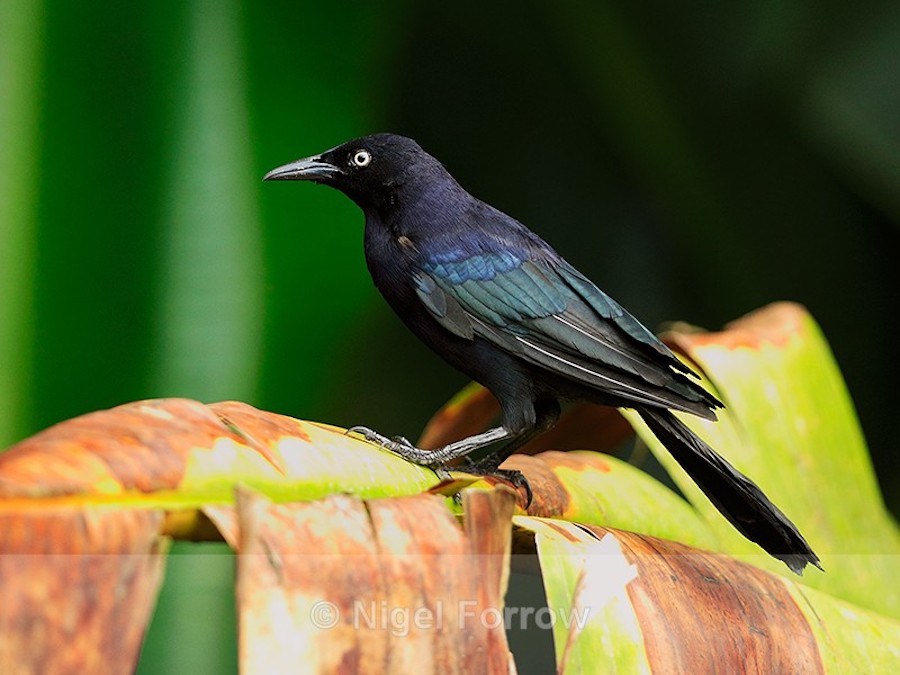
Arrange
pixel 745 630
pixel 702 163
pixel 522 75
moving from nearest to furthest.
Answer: pixel 745 630, pixel 702 163, pixel 522 75

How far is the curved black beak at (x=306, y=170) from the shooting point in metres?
2.45

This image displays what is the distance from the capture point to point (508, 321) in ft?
7.48

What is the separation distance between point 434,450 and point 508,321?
1.05 ft

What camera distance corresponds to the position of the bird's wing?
209cm

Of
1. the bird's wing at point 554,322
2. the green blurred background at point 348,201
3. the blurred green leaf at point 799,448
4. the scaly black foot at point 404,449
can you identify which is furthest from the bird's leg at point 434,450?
the green blurred background at point 348,201

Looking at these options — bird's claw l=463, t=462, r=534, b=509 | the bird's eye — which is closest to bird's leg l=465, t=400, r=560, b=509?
bird's claw l=463, t=462, r=534, b=509

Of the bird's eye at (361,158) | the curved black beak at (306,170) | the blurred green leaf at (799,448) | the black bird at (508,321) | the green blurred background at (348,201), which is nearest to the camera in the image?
the black bird at (508,321)

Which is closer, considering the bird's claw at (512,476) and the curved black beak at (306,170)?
the bird's claw at (512,476)

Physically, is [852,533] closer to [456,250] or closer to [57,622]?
[456,250]

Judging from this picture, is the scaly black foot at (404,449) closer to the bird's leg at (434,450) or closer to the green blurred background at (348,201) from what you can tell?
the bird's leg at (434,450)

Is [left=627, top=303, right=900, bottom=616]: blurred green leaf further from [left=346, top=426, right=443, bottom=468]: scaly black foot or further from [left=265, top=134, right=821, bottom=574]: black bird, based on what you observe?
[left=346, top=426, right=443, bottom=468]: scaly black foot

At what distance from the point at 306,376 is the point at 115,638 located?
5.71ft

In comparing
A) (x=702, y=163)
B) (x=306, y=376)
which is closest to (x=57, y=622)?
(x=306, y=376)

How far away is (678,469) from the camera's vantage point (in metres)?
2.19
